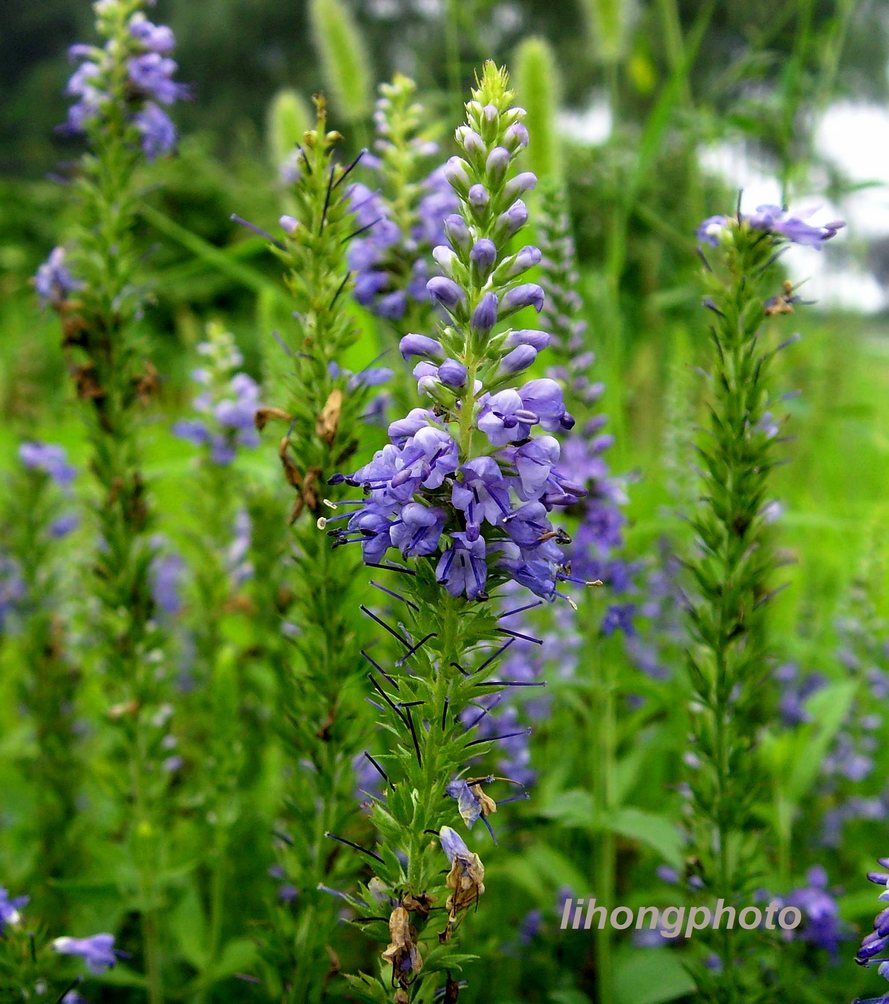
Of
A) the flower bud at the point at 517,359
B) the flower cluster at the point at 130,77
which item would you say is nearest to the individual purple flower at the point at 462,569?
the flower bud at the point at 517,359

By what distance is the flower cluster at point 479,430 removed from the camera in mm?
1407

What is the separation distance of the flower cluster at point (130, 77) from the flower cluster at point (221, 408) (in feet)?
2.65

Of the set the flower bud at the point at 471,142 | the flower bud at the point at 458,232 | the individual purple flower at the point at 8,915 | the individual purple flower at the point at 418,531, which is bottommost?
the individual purple flower at the point at 8,915

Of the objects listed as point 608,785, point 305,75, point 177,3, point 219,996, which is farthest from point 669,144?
A: point 177,3

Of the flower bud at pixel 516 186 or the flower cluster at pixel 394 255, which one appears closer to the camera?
the flower bud at pixel 516 186

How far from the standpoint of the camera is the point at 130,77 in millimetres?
2770

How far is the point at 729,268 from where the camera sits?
6.83 ft

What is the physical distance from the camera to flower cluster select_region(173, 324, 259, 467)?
348 centimetres

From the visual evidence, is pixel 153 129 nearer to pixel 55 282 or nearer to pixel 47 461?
pixel 55 282

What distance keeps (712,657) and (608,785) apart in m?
0.85

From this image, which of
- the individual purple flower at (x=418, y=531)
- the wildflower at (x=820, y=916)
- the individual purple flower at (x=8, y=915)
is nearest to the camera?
the individual purple flower at (x=418, y=531)

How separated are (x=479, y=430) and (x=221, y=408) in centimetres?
220

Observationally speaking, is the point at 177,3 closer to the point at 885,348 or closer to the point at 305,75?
the point at 305,75

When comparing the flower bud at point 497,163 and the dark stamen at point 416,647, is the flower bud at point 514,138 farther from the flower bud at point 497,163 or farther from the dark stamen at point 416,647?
the dark stamen at point 416,647
